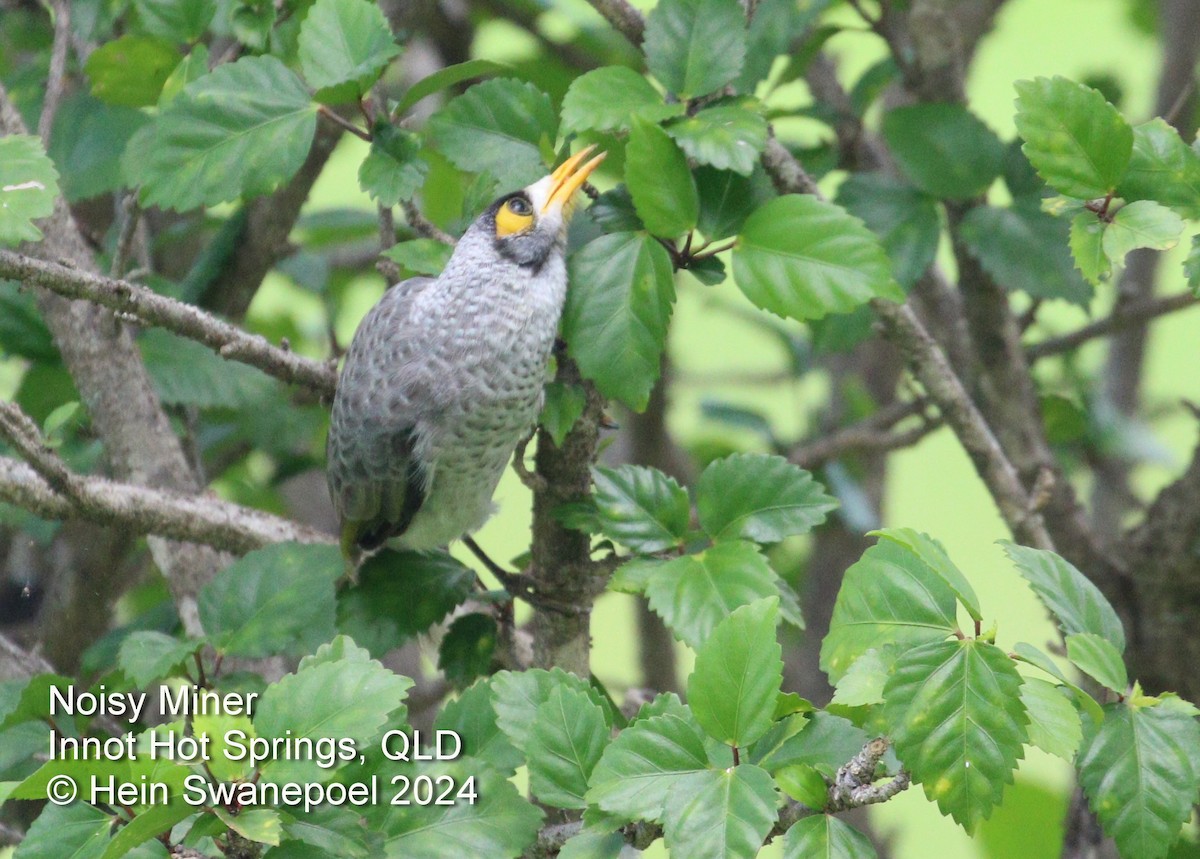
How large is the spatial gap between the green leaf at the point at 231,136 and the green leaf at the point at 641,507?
40cm

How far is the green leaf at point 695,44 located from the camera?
105cm

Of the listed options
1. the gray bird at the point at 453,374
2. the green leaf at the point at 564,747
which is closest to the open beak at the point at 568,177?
the gray bird at the point at 453,374

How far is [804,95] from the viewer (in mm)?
2021

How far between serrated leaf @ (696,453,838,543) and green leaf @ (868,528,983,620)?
25 centimetres

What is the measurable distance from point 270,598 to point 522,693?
337mm

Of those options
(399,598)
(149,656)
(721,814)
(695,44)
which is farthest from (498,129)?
(721,814)

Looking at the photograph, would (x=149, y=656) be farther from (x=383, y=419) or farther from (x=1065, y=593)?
(x=1065, y=593)

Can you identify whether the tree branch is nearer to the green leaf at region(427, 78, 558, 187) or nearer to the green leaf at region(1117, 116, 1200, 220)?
the green leaf at region(427, 78, 558, 187)

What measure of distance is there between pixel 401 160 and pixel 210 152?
170 mm

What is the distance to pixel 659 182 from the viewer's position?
998 mm

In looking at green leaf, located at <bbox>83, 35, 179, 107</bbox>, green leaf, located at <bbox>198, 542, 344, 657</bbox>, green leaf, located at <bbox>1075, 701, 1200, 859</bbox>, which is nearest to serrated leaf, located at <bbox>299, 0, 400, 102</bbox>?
green leaf, located at <bbox>83, 35, 179, 107</bbox>

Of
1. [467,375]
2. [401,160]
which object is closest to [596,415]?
[467,375]

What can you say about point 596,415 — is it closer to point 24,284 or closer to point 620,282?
point 620,282

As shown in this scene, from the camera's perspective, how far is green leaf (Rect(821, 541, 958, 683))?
0.81 metres
